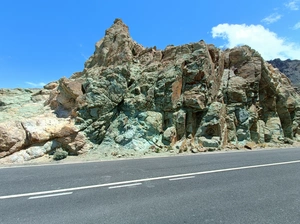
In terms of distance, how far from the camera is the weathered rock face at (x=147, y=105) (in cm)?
1162

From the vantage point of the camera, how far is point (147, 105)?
14352 millimetres

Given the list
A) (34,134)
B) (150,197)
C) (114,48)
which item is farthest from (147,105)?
(150,197)

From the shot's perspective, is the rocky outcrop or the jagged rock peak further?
the jagged rock peak

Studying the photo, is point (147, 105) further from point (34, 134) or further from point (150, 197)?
point (150, 197)

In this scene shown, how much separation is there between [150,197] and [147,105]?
10324 millimetres

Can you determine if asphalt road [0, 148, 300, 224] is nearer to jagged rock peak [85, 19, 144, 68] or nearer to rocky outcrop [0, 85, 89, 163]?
rocky outcrop [0, 85, 89, 163]

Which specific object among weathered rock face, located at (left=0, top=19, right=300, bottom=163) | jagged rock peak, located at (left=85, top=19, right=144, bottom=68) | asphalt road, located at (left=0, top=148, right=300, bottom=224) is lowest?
asphalt road, located at (left=0, top=148, right=300, bottom=224)

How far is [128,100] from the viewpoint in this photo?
46.9 ft

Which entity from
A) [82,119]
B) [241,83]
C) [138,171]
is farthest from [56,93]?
[241,83]

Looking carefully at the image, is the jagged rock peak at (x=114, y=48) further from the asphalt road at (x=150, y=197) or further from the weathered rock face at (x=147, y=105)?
the asphalt road at (x=150, y=197)

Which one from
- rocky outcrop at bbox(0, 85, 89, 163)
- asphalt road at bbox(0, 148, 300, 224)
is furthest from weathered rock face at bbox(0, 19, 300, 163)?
asphalt road at bbox(0, 148, 300, 224)

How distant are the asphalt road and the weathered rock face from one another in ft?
16.3

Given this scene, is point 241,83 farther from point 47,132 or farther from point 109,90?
point 47,132

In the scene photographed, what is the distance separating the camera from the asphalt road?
3430 mm
